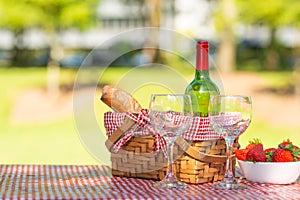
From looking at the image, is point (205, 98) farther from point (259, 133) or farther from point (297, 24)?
point (297, 24)

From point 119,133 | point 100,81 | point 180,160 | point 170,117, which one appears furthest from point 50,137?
point 170,117

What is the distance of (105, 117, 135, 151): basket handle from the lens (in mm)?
2017

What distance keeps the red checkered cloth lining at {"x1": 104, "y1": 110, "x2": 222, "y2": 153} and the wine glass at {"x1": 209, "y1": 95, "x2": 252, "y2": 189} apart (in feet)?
0.20

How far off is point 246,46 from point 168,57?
403 inches

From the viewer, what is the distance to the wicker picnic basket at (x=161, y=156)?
1920mm

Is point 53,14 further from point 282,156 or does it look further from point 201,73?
point 282,156

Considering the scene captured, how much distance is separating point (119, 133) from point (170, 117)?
0.93 feet

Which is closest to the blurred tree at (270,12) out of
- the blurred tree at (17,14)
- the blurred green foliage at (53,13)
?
the blurred green foliage at (53,13)

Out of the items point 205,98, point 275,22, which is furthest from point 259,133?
point 205,98

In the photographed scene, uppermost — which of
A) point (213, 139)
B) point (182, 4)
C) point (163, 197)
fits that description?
point (182, 4)

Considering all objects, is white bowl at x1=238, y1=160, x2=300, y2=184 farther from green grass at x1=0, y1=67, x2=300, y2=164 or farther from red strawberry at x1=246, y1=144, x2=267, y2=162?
green grass at x1=0, y1=67, x2=300, y2=164

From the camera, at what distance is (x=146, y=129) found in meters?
1.98

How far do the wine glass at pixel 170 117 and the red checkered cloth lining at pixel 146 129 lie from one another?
0.29 feet

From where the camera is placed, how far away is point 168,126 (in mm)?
1803
